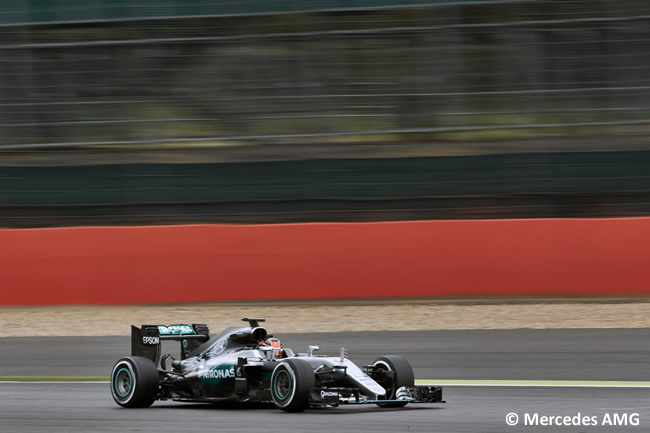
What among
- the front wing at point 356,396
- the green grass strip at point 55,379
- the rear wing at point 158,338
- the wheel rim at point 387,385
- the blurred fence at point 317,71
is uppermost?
the blurred fence at point 317,71

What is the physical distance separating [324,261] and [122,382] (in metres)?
8.62

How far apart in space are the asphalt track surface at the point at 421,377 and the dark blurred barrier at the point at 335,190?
15.4ft

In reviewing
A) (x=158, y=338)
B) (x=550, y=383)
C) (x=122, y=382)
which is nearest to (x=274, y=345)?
(x=158, y=338)

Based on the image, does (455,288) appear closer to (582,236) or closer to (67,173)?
(582,236)

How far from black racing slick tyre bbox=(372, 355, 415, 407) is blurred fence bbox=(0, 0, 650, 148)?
12180mm

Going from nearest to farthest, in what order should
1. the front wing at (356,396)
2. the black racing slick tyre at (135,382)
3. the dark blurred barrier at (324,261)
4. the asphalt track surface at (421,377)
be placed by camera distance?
the asphalt track surface at (421,377) → the front wing at (356,396) → the black racing slick tyre at (135,382) → the dark blurred barrier at (324,261)

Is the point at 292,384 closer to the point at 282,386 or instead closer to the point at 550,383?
the point at 282,386

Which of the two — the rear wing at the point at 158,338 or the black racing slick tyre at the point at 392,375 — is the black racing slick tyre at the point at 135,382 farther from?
the black racing slick tyre at the point at 392,375

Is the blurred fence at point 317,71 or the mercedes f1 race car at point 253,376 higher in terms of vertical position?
the blurred fence at point 317,71

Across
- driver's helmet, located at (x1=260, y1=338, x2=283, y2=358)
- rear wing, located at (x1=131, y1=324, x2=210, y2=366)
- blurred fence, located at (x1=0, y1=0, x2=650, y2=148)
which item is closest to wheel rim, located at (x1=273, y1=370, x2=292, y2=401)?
driver's helmet, located at (x1=260, y1=338, x2=283, y2=358)

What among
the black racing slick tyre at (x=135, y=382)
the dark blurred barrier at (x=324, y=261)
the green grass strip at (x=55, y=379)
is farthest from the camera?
the dark blurred barrier at (x=324, y=261)

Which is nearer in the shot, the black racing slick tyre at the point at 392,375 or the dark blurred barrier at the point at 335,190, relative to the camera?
the black racing slick tyre at the point at 392,375

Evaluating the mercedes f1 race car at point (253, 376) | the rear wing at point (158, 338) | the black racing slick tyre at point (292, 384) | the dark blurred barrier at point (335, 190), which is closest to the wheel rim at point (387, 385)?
the mercedes f1 race car at point (253, 376)

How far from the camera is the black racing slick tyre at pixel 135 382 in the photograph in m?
8.91
